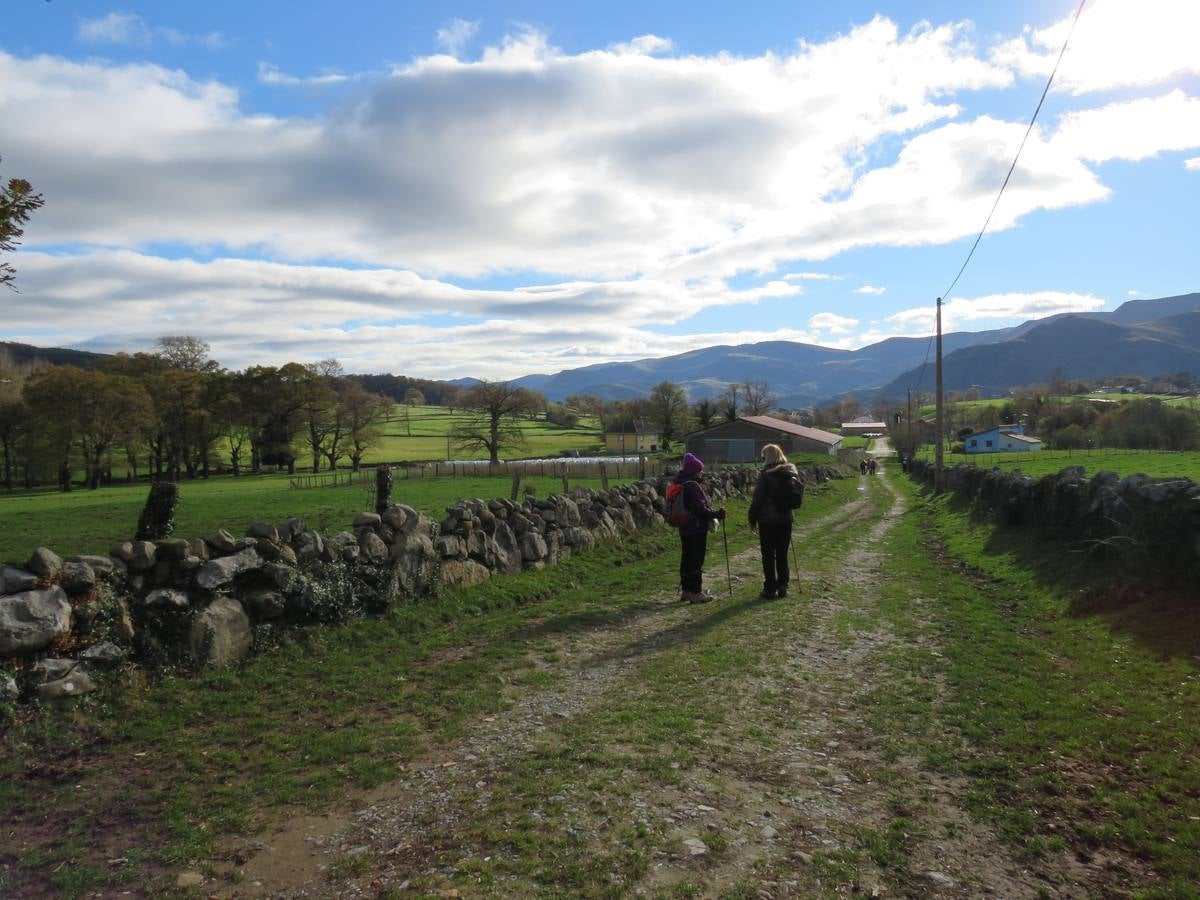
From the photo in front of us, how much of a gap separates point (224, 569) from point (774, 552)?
7.73m

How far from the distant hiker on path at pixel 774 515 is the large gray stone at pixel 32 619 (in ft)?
27.3

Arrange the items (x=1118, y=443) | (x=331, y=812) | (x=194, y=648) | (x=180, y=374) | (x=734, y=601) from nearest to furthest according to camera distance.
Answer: (x=331, y=812) < (x=194, y=648) < (x=734, y=601) < (x=1118, y=443) < (x=180, y=374)

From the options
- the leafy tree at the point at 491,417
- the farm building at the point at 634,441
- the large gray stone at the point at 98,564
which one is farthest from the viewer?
the farm building at the point at 634,441

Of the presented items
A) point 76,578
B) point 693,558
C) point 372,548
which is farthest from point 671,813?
point 693,558

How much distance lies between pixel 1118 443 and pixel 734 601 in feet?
200

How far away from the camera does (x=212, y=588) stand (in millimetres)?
7312

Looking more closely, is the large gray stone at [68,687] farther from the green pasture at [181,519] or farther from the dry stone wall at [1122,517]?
the dry stone wall at [1122,517]

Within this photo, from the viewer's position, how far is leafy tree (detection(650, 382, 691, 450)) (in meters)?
103

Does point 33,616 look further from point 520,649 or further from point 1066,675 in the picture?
point 1066,675

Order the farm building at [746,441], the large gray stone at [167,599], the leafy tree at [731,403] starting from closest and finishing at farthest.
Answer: the large gray stone at [167,599] → the farm building at [746,441] → the leafy tree at [731,403]

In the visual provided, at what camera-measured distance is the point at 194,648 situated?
22.6 ft

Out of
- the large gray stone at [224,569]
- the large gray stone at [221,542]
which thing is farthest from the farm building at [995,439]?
the large gray stone at [221,542]

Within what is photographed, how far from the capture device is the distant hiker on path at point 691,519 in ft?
34.9

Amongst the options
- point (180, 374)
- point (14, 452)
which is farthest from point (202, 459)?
point (14, 452)
